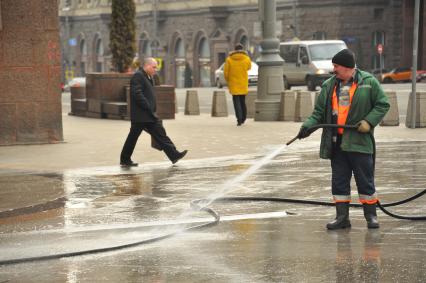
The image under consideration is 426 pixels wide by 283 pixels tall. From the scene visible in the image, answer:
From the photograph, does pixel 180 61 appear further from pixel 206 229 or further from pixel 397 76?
pixel 206 229

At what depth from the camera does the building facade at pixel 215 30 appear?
68.8 metres

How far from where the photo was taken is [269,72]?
89.6 feet

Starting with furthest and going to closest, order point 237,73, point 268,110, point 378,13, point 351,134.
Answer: point 378,13
point 268,110
point 237,73
point 351,134

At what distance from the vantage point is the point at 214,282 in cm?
796

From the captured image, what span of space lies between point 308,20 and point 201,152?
172 ft

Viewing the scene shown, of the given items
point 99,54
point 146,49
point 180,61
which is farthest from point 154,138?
point 99,54

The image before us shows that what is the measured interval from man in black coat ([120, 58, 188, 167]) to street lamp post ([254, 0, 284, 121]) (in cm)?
1042

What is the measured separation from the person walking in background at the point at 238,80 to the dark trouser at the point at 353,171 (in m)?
14.8

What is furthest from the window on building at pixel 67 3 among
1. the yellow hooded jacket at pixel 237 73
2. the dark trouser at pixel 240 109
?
the dark trouser at pixel 240 109

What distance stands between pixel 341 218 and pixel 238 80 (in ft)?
51.1

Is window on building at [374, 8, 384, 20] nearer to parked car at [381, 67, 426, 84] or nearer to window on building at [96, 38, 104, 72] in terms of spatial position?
parked car at [381, 67, 426, 84]

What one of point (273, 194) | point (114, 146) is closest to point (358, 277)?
point (273, 194)

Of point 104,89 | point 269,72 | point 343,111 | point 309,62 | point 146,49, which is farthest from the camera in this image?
point 146,49

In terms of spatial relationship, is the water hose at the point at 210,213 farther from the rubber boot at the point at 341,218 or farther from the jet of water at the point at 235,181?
the rubber boot at the point at 341,218
